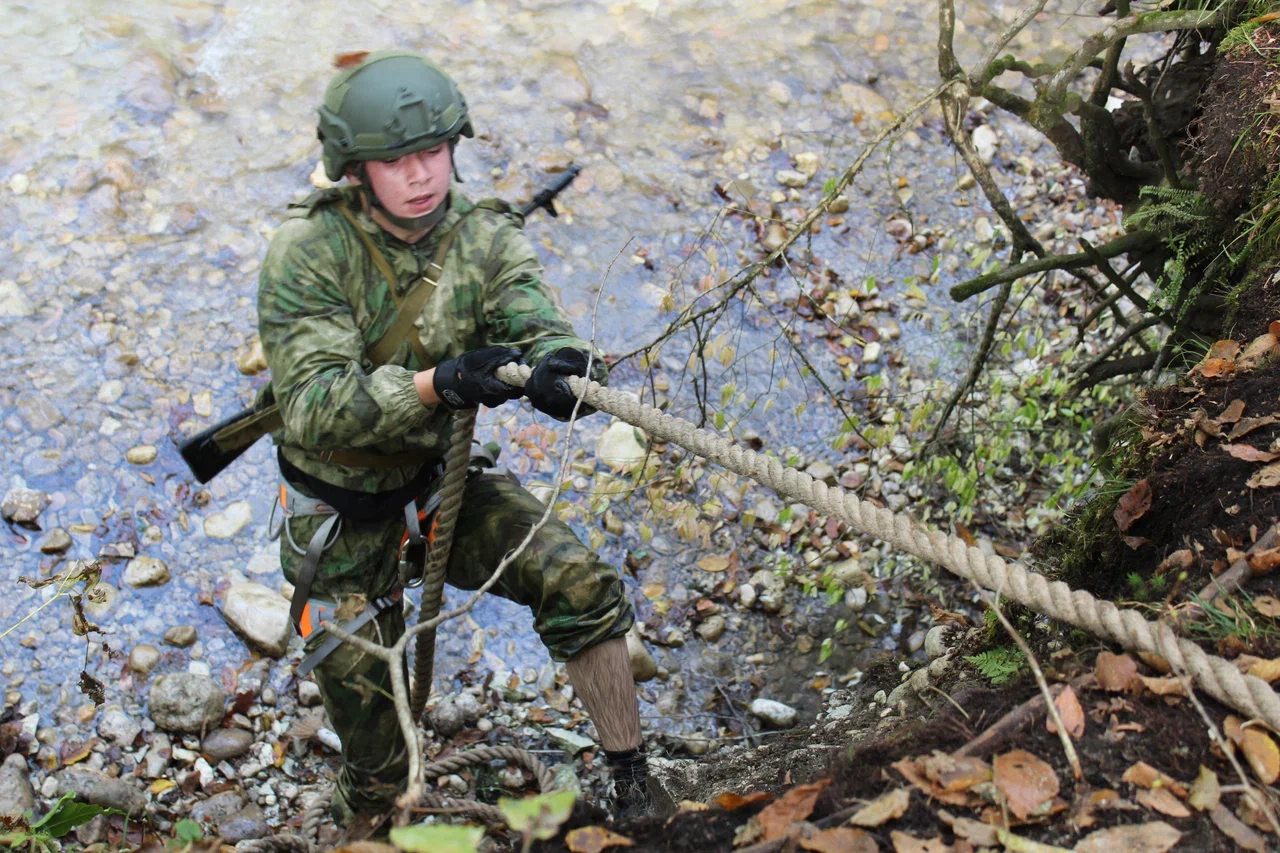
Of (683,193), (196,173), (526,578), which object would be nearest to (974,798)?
(526,578)

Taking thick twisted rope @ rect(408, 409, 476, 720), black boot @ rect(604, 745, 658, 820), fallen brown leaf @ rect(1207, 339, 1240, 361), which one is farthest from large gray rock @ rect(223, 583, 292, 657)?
fallen brown leaf @ rect(1207, 339, 1240, 361)

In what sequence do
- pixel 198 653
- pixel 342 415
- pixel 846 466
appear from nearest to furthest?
pixel 342 415, pixel 198 653, pixel 846 466

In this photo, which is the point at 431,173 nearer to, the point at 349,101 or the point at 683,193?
the point at 349,101

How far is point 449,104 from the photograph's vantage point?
3465 millimetres

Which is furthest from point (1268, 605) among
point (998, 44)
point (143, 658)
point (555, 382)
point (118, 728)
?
point (143, 658)

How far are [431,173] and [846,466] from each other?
2967 millimetres

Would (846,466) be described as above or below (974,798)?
below

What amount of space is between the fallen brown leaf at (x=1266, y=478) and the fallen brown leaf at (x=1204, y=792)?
860 millimetres

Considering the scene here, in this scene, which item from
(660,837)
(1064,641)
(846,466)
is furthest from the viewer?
(846,466)

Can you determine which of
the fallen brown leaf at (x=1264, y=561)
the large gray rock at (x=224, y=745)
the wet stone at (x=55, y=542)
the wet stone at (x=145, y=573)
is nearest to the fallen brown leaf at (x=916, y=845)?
the fallen brown leaf at (x=1264, y=561)

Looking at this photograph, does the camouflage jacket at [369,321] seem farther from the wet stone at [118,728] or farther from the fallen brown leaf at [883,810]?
the fallen brown leaf at [883,810]

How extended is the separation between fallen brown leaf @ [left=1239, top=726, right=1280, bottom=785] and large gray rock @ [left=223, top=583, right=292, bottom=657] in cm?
379

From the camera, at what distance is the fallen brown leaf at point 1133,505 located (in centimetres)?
295

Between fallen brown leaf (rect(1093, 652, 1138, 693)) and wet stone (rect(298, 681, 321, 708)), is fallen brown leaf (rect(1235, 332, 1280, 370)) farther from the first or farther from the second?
wet stone (rect(298, 681, 321, 708))
